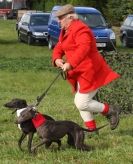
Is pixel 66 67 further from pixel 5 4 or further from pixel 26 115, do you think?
pixel 5 4

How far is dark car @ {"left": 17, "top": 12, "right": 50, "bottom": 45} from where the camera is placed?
29.1m

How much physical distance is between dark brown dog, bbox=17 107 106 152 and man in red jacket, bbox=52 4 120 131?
475 mm

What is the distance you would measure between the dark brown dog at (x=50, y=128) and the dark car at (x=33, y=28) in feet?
73.3

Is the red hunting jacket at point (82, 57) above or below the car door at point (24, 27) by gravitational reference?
above

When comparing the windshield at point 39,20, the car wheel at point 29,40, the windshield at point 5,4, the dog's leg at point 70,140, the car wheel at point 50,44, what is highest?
the dog's leg at point 70,140

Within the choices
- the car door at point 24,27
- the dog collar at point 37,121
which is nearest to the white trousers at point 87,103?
the dog collar at point 37,121

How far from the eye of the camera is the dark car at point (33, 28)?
95.5ft

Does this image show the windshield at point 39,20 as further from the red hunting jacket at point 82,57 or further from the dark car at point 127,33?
the red hunting jacket at point 82,57

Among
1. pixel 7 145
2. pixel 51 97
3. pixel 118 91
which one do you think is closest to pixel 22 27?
pixel 51 97

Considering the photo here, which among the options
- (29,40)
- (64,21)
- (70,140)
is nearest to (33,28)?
(29,40)

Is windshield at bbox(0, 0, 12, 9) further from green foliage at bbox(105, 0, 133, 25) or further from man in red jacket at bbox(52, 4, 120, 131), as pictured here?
man in red jacket at bbox(52, 4, 120, 131)

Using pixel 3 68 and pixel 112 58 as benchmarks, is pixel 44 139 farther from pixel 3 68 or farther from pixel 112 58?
pixel 3 68

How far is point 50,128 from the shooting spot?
652 cm

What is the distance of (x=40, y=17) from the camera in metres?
30.7
